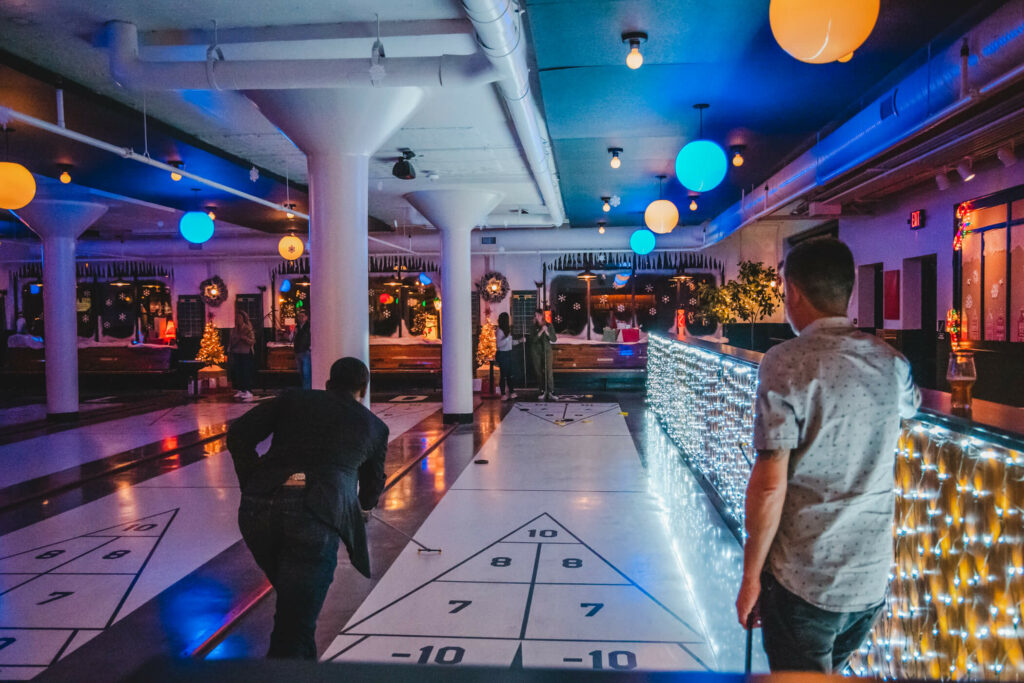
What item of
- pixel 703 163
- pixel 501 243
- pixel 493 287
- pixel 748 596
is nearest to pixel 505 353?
pixel 501 243

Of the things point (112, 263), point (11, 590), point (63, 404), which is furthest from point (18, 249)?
point (11, 590)

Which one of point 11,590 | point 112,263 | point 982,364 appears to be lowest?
point 11,590

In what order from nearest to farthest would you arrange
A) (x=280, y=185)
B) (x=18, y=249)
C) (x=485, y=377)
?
(x=280, y=185) < (x=485, y=377) < (x=18, y=249)

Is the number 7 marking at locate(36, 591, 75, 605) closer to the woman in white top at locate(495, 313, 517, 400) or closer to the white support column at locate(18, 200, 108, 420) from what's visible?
the white support column at locate(18, 200, 108, 420)

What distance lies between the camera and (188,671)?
2.78 ft

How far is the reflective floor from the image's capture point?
337cm

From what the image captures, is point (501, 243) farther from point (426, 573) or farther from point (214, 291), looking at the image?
point (426, 573)

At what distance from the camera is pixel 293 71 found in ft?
15.2

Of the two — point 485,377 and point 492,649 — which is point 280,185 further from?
point 492,649

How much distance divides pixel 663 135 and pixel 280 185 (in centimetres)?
581

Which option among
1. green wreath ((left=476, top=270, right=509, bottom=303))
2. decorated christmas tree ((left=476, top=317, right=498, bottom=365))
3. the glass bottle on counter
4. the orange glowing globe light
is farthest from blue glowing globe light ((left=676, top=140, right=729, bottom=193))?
green wreath ((left=476, top=270, right=509, bottom=303))

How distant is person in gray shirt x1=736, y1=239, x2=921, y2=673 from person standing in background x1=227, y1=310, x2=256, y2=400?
13139mm

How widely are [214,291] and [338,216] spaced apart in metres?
14.0

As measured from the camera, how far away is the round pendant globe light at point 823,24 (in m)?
2.67
